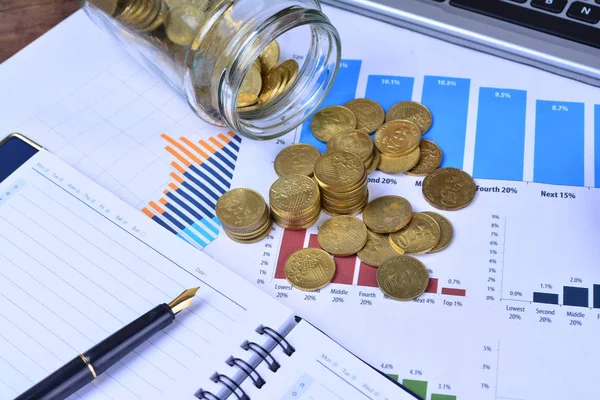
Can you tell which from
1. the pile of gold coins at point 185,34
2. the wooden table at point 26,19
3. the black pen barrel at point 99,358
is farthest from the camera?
the wooden table at point 26,19

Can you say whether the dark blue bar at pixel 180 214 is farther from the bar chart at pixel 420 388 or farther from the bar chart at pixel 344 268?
the bar chart at pixel 420 388

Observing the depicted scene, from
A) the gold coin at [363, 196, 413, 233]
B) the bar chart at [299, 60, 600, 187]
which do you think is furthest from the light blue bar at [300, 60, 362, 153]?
the gold coin at [363, 196, 413, 233]

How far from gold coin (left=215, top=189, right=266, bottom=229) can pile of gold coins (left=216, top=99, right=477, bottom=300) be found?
16 mm

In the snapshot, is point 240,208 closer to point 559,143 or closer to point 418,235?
point 418,235

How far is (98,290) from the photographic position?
69 cm

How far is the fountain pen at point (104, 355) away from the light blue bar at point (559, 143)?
36 cm

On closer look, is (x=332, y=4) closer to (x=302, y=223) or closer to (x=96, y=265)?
(x=302, y=223)

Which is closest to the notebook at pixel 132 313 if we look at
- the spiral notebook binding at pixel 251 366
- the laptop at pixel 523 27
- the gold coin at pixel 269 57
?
the spiral notebook binding at pixel 251 366

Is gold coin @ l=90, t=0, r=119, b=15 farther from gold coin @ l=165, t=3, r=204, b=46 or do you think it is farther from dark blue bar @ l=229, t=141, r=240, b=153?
dark blue bar @ l=229, t=141, r=240, b=153

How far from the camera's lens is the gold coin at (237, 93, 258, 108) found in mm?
780

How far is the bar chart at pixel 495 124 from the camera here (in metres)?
0.76

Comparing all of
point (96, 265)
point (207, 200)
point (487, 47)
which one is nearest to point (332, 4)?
point (487, 47)

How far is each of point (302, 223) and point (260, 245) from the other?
0.15ft

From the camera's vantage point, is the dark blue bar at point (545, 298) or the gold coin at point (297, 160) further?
the gold coin at point (297, 160)
